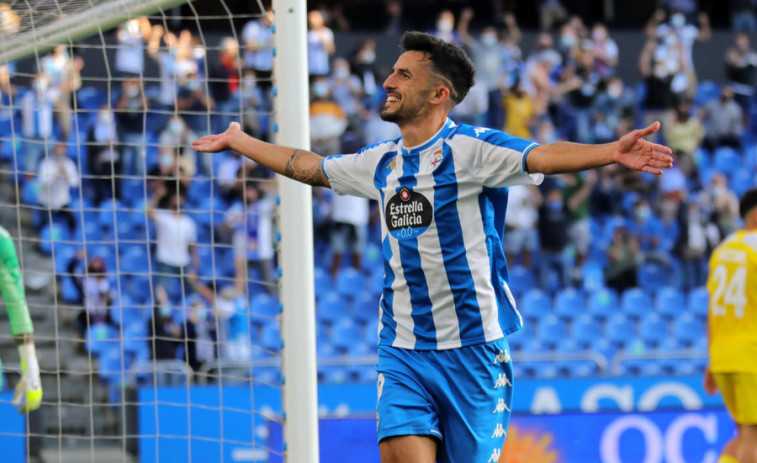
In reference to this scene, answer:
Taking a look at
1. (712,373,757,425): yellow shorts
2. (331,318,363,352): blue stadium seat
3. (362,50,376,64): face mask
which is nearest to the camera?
(712,373,757,425): yellow shorts

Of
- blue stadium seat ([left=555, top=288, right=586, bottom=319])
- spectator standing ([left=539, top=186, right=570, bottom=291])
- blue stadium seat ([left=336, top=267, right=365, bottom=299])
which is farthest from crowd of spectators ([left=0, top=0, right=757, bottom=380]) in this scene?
blue stadium seat ([left=555, top=288, right=586, bottom=319])

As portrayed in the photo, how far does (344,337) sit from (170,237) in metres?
2.28

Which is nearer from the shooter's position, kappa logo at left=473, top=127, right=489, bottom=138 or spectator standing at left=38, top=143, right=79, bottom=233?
kappa logo at left=473, top=127, right=489, bottom=138

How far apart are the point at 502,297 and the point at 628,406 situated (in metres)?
5.67

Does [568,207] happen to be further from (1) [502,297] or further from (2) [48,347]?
(1) [502,297]

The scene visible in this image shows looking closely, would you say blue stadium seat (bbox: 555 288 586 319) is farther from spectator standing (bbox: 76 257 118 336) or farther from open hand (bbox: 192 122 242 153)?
open hand (bbox: 192 122 242 153)

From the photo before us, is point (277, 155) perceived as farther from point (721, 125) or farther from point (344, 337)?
point (721, 125)

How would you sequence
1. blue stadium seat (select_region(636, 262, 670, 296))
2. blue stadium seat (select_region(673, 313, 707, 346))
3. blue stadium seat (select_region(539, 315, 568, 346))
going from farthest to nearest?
1. blue stadium seat (select_region(636, 262, 670, 296))
2. blue stadium seat (select_region(673, 313, 707, 346))
3. blue stadium seat (select_region(539, 315, 568, 346))

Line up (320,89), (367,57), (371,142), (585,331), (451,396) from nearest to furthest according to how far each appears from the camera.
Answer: (451,396) → (585,331) → (371,142) → (320,89) → (367,57)

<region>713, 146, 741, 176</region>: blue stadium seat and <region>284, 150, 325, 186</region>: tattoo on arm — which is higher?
<region>713, 146, 741, 176</region>: blue stadium seat

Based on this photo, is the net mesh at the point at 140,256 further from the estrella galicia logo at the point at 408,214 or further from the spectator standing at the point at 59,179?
the estrella galicia logo at the point at 408,214

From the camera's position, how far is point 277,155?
457cm

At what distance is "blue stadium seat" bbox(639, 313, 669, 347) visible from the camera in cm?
1238

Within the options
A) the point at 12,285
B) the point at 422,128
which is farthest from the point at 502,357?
the point at 12,285
